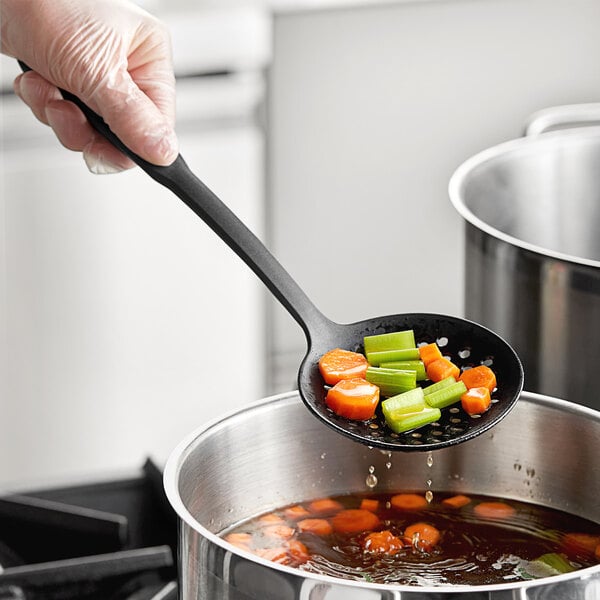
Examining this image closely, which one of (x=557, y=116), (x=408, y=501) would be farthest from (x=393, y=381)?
(x=557, y=116)

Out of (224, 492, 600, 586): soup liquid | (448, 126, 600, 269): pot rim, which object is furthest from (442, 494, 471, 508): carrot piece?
(448, 126, 600, 269): pot rim

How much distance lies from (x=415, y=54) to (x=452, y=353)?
1580 millimetres

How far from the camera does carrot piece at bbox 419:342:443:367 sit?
87 cm

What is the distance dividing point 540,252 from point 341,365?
0.18m

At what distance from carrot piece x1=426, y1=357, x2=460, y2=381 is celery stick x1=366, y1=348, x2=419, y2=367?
17mm

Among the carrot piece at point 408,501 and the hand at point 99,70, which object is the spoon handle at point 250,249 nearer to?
the hand at point 99,70


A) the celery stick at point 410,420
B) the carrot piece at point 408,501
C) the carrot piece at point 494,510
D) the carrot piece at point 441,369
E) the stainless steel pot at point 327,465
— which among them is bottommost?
the carrot piece at point 494,510

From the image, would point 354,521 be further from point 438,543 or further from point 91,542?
point 91,542

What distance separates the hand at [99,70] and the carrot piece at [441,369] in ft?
0.91

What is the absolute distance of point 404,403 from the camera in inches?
32.2

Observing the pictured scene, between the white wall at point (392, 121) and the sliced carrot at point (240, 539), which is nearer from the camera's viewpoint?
the sliced carrot at point (240, 539)

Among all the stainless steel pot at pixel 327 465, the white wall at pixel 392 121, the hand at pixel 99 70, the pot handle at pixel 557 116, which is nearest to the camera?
the stainless steel pot at pixel 327 465

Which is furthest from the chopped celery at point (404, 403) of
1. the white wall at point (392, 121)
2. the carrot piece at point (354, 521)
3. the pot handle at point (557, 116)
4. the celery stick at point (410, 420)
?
the white wall at point (392, 121)

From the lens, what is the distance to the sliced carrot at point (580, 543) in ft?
2.75
